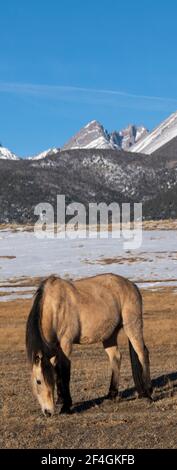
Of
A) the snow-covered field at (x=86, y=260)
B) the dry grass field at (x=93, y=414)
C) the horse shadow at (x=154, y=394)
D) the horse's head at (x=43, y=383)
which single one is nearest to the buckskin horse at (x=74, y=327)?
the horse's head at (x=43, y=383)

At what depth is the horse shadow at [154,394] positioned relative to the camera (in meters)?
11.1

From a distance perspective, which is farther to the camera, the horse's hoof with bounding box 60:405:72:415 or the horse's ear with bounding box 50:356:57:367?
the horse's ear with bounding box 50:356:57:367

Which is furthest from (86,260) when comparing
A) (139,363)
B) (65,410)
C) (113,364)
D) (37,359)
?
(37,359)

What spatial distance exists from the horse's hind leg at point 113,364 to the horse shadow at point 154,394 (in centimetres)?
18

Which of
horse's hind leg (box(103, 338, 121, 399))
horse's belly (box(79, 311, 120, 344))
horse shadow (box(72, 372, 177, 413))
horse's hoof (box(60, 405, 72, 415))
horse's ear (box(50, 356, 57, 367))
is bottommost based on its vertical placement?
horse shadow (box(72, 372, 177, 413))

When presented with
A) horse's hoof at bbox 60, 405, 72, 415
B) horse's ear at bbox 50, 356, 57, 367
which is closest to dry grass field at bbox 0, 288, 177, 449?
horse's hoof at bbox 60, 405, 72, 415

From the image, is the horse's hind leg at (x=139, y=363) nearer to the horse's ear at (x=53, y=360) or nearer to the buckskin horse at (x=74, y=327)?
the buckskin horse at (x=74, y=327)

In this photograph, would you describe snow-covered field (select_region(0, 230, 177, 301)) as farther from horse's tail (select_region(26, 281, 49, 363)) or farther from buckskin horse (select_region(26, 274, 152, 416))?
horse's tail (select_region(26, 281, 49, 363))

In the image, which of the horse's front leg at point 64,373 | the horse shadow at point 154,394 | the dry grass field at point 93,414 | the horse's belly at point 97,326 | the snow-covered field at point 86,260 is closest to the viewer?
the dry grass field at point 93,414

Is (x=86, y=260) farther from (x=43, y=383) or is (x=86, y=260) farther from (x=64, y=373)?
(x=43, y=383)

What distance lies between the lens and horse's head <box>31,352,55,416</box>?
970 cm

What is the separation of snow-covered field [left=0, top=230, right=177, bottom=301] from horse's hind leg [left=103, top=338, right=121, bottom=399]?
141 ft

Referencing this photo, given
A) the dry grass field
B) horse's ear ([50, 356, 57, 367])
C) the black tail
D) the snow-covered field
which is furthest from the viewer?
the snow-covered field

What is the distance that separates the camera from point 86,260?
3159 inches
